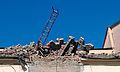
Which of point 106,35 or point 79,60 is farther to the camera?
point 106,35

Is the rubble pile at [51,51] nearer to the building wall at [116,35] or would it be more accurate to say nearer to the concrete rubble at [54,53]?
the concrete rubble at [54,53]

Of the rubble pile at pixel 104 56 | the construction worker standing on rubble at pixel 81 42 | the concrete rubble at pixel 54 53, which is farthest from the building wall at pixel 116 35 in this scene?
the rubble pile at pixel 104 56

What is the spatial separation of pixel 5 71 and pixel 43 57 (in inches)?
94.8

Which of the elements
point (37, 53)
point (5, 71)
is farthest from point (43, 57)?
point (5, 71)

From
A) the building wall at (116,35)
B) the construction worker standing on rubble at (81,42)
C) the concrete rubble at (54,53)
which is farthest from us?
the building wall at (116,35)

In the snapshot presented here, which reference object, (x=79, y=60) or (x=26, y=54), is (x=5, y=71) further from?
(x=79, y=60)

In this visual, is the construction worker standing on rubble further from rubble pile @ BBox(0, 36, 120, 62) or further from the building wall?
the building wall

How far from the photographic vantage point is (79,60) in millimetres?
27969

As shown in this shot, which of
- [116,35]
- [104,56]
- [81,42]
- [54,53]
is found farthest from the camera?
[116,35]

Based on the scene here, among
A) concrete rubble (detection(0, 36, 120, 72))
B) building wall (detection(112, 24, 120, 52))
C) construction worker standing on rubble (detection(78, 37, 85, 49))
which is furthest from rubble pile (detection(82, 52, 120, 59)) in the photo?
building wall (detection(112, 24, 120, 52))

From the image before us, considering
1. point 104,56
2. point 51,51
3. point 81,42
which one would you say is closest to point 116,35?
point 81,42

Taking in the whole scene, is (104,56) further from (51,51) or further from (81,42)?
(51,51)

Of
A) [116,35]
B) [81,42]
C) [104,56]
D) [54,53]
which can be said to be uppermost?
[116,35]

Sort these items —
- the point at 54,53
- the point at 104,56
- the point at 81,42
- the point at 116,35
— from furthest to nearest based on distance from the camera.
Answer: the point at 116,35 < the point at 81,42 < the point at 54,53 < the point at 104,56
